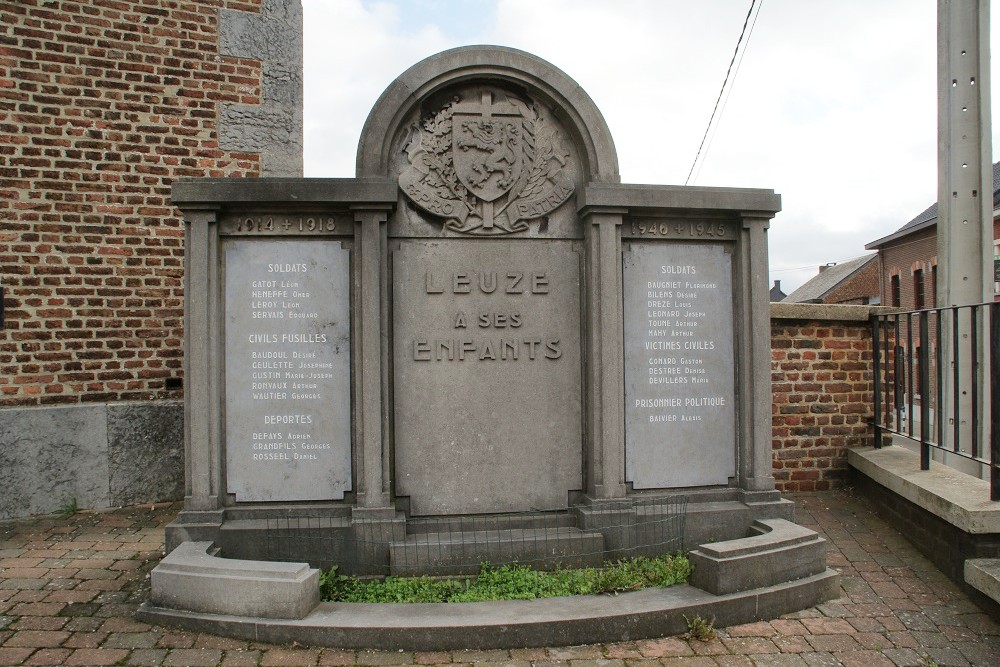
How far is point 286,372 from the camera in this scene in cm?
461

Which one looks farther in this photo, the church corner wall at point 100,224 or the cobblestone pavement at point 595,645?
the church corner wall at point 100,224

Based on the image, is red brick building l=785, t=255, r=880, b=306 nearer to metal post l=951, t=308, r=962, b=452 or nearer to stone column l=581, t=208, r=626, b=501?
metal post l=951, t=308, r=962, b=452

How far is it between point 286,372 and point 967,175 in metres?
5.73

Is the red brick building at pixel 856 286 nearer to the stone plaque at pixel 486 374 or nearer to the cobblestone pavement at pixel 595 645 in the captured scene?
the cobblestone pavement at pixel 595 645

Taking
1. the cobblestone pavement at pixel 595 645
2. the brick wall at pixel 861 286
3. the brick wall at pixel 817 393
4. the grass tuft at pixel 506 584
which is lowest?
the cobblestone pavement at pixel 595 645

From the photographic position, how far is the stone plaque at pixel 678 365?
16.0 ft

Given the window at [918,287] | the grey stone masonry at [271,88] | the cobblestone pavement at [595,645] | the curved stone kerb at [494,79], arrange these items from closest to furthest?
the cobblestone pavement at [595,645] → the curved stone kerb at [494,79] → the grey stone masonry at [271,88] → the window at [918,287]

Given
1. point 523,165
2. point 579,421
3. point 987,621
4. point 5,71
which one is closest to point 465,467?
point 579,421

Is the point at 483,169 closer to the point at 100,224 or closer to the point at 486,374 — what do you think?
the point at 486,374

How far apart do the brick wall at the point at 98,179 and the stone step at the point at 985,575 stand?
6658mm

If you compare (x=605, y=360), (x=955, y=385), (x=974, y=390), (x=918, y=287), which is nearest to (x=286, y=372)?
(x=605, y=360)

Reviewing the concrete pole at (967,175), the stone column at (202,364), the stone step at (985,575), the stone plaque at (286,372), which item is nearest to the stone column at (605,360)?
the stone plaque at (286,372)

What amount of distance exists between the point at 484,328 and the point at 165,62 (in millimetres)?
4443

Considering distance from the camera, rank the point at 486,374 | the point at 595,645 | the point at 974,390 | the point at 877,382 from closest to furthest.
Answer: the point at 595,645 < the point at 974,390 < the point at 486,374 < the point at 877,382
